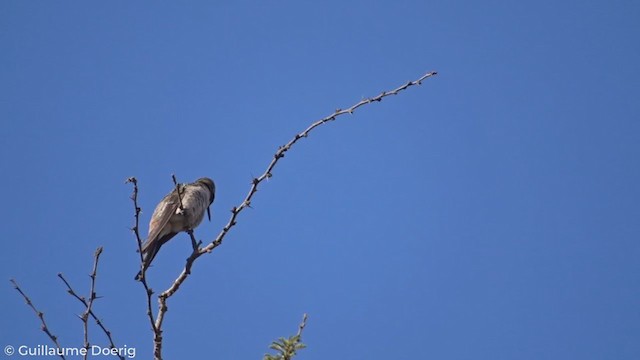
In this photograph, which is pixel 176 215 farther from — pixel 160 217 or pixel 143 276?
pixel 143 276

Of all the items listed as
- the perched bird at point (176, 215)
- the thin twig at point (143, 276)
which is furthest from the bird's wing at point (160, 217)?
the thin twig at point (143, 276)

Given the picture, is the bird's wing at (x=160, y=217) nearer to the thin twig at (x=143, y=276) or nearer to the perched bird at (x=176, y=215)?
the perched bird at (x=176, y=215)

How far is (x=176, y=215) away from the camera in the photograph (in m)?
7.26

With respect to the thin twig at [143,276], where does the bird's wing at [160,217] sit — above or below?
above

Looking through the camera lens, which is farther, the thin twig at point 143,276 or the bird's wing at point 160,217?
the bird's wing at point 160,217

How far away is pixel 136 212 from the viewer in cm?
385

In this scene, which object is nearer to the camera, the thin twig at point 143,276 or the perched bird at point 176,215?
the thin twig at point 143,276

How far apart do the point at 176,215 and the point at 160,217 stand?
21cm

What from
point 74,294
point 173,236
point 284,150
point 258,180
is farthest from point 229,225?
point 173,236

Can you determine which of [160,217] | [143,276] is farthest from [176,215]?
[143,276]

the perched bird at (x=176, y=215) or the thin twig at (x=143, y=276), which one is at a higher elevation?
the perched bird at (x=176, y=215)

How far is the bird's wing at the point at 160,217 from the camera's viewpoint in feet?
21.8

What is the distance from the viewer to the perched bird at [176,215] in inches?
263

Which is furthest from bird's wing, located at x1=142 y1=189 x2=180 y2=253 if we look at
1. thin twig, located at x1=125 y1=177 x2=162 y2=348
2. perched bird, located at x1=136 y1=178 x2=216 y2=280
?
thin twig, located at x1=125 y1=177 x2=162 y2=348
